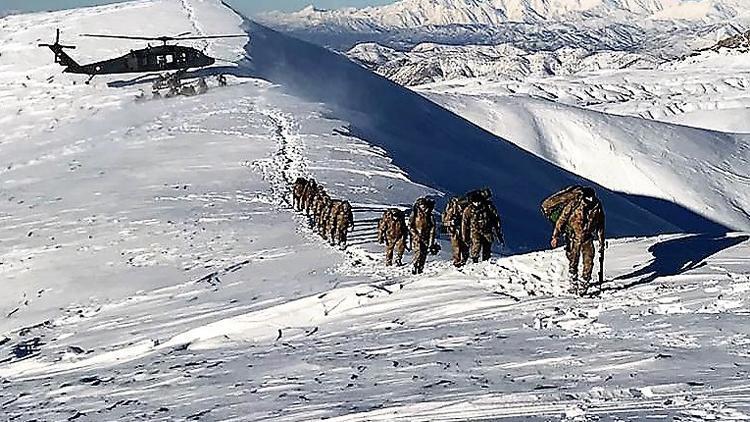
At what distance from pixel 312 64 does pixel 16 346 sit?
60.3 metres

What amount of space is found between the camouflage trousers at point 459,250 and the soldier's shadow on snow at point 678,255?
3.19 metres

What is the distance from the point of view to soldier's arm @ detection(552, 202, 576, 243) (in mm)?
13305

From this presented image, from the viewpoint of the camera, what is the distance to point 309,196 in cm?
2656

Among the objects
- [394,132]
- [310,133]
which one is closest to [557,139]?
[394,132]

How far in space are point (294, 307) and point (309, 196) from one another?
12400 millimetres

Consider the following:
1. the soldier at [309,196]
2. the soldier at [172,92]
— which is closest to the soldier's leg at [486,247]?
the soldier at [309,196]

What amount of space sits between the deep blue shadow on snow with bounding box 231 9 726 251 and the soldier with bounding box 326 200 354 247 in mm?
14034

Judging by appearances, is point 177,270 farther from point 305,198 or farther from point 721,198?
point 721,198

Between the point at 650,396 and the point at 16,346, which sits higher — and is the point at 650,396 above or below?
above

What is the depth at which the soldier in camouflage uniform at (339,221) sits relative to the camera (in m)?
21.9

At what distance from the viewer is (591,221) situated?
520 inches

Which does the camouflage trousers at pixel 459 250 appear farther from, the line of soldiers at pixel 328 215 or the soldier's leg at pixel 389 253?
the line of soldiers at pixel 328 215

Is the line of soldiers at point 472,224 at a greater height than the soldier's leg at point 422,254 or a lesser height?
greater

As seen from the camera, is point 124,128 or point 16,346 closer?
point 16,346
